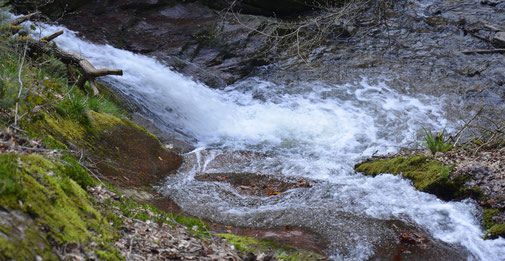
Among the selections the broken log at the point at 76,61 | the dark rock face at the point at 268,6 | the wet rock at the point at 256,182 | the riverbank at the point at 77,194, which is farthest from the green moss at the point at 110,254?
the dark rock face at the point at 268,6

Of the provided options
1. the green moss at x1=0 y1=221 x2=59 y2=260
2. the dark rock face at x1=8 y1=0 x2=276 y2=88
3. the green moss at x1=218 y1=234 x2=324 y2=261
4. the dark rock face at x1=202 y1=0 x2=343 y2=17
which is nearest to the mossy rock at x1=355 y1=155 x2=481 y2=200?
the green moss at x1=218 y1=234 x2=324 y2=261

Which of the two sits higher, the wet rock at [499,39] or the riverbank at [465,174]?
the wet rock at [499,39]

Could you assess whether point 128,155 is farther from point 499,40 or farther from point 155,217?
point 499,40

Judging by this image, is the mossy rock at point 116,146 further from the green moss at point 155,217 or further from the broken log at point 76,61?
the green moss at point 155,217

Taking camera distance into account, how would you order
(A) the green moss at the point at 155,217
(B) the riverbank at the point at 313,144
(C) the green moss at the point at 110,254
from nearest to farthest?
(C) the green moss at the point at 110,254 < (A) the green moss at the point at 155,217 < (B) the riverbank at the point at 313,144

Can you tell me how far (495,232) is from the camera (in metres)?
5.37

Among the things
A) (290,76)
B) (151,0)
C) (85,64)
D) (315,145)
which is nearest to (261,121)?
(315,145)

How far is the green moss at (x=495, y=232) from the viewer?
5324 mm

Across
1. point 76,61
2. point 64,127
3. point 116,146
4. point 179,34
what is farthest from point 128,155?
point 179,34

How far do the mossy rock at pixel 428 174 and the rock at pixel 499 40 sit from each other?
8971mm

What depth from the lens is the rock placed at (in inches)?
542

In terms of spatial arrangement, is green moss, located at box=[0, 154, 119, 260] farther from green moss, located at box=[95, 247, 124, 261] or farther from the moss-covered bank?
the moss-covered bank

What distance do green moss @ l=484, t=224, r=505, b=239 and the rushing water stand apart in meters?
0.08

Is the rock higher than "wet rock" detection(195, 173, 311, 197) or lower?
higher
